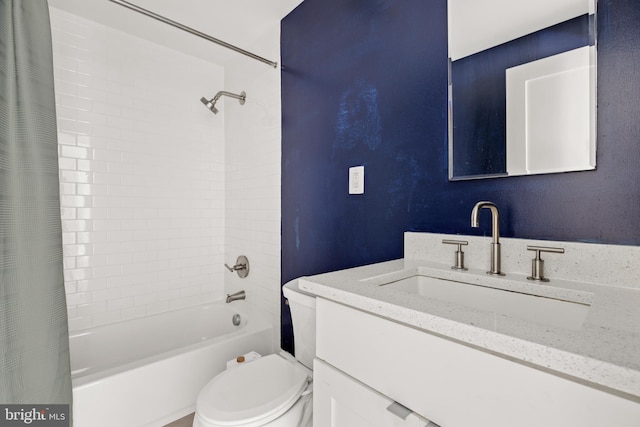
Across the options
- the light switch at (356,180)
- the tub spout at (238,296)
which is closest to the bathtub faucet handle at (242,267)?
the tub spout at (238,296)

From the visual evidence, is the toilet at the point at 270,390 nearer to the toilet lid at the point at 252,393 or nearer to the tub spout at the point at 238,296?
the toilet lid at the point at 252,393

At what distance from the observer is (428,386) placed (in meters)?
0.65

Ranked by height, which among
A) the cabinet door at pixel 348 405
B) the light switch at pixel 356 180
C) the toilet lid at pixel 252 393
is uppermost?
the light switch at pixel 356 180

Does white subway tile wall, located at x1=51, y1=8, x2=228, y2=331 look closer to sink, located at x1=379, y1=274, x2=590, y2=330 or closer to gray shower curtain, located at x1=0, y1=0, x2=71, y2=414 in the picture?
gray shower curtain, located at x1=0, y1=0, x2=71, y2=414

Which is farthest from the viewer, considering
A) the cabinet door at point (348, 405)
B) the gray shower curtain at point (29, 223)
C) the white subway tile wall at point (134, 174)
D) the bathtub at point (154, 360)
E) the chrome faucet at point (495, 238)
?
the white subway tile wall at point (134, 174)

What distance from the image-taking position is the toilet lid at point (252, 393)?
1.07 m

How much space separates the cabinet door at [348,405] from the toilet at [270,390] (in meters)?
0.27

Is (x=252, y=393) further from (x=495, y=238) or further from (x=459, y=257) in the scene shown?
(x=495, y=238)

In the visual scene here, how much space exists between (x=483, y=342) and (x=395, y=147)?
976mm

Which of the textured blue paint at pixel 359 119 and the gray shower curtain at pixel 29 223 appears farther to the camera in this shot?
the textured blue paint at pixel 359 119

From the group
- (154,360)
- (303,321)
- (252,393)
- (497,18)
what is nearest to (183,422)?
(154,360)

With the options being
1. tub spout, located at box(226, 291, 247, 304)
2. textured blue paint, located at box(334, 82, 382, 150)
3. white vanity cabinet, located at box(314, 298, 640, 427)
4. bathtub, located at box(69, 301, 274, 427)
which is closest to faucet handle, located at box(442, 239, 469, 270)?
white vanity cabinet, located at box(314, 298, 640, 427)

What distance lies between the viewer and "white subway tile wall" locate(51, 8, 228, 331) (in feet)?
6.55

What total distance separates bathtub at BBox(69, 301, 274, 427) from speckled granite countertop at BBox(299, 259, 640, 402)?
3.83ft
